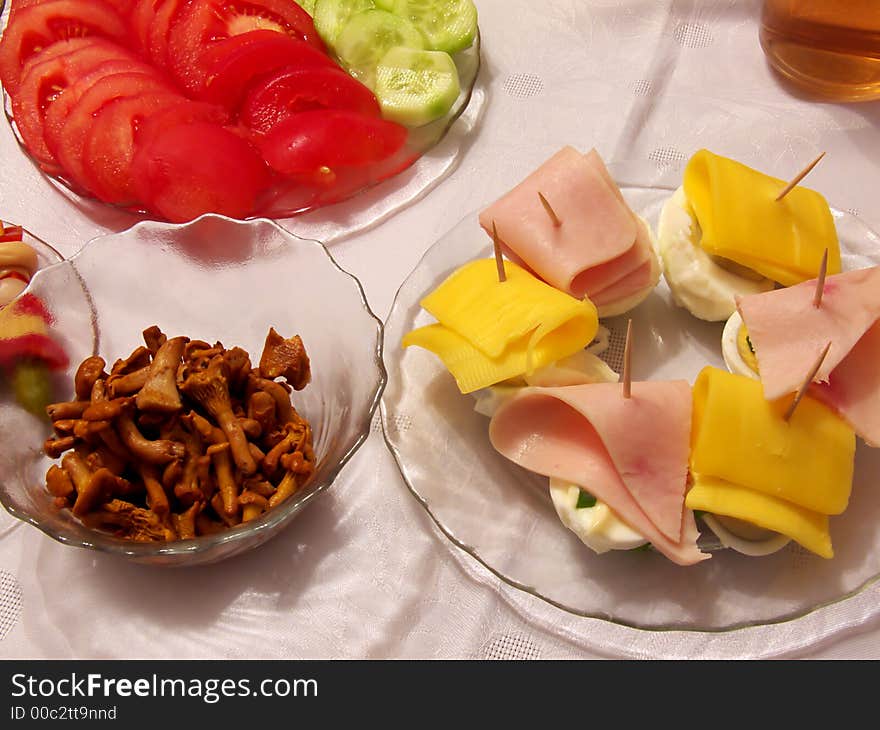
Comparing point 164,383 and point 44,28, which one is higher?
point 44,28

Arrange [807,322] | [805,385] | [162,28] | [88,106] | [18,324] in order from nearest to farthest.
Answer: [805,385]
[807,322]
[18,324]
[88,106]
[162,28]

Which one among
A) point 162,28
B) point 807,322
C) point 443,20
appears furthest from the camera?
point 443,20

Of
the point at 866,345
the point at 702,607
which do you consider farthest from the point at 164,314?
the point at 866,345

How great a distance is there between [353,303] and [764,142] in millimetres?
993

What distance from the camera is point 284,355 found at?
1.29 meters

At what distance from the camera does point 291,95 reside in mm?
1650

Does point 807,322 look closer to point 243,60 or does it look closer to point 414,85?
point 414,85

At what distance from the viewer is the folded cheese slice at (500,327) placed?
1.26 metres

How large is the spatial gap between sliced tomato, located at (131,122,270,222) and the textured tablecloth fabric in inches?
5.3

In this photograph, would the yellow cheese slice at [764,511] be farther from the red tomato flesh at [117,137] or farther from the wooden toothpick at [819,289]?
the red tomato flesh at [117,137]

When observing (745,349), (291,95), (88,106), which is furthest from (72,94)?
(745,349)

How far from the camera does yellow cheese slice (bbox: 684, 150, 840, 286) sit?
1381 millimetres

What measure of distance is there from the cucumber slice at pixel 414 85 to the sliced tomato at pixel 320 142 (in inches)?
2.6
